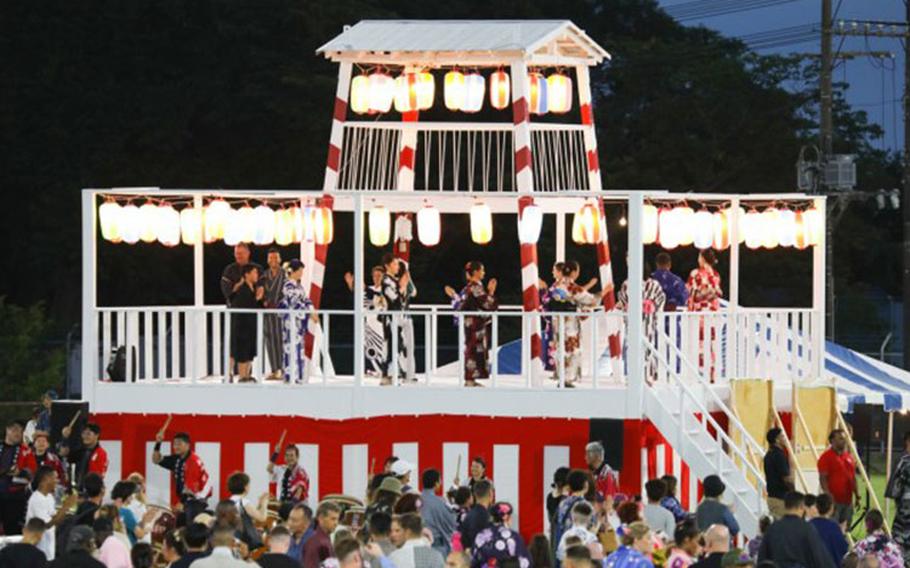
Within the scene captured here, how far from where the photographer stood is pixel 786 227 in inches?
987

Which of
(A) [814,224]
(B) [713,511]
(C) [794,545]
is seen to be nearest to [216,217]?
(A) [814,224]

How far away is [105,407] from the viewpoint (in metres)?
23.6

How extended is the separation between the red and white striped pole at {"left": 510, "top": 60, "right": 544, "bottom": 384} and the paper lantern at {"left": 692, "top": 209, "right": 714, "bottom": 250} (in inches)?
79.3

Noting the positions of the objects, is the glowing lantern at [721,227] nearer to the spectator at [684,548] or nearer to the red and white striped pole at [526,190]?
the red and white striped pole at [526,190]

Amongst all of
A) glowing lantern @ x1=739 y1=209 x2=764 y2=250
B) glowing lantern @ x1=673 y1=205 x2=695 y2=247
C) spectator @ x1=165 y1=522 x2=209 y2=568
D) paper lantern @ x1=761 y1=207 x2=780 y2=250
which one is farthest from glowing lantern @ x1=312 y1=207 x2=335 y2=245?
spectator @ x1=165 y1=522 x2=209 y2=568

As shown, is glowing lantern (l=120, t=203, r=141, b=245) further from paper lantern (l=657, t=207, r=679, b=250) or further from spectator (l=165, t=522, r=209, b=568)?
spectator (l=165, t=522, r=209, b=568)

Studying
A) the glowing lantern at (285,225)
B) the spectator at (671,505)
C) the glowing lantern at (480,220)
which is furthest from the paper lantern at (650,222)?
the spectator at (671,505)

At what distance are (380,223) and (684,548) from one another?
1173cm

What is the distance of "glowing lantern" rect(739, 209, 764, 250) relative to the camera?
82.1ft

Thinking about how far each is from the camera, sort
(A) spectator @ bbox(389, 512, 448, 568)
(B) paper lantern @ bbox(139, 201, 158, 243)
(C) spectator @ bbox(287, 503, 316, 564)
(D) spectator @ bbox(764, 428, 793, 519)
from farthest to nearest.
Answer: (B) paper lantern @ bbox(139, 201, 158, 243) < (D) spectator @ bbox(764, 428, 793, 519) < (C) spectator @ bbox(287, 503, 316, 564) < (A) spectator @ bbox(389, 512, 448, 568)

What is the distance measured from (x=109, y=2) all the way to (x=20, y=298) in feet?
23.2

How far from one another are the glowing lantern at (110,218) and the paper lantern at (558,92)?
5.40m

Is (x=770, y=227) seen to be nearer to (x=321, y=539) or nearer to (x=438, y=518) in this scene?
(x=438, y=518)

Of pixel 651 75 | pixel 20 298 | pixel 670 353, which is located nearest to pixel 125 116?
pixel 20 298
